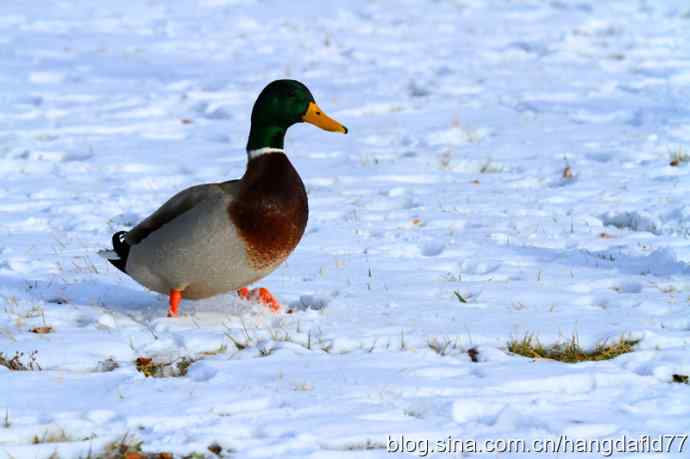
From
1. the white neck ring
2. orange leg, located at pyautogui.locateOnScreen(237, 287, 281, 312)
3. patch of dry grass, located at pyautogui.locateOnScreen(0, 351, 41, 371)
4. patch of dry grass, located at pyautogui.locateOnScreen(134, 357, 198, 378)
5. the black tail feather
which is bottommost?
patch of dry grass, located at pyautogui.locateOnScreen(134, 357, 198, 378)

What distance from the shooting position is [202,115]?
1025 cm

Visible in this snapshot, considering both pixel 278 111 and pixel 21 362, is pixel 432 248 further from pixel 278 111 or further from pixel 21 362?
pixel 21 362

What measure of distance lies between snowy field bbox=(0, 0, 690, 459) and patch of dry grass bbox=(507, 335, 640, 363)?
0.23 ft

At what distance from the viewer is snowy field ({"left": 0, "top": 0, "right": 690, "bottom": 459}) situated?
392cm

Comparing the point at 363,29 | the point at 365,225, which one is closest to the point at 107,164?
the point at 365,225

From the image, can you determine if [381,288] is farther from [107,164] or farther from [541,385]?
[107,164]

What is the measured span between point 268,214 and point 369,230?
1.91 metres

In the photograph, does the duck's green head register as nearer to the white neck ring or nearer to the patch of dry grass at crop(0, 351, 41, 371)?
the white neck ring

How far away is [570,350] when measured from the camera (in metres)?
4.55

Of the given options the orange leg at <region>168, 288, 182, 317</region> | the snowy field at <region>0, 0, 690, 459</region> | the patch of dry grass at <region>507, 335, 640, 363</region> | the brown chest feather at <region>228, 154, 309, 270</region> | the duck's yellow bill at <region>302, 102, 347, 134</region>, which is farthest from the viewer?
the duck's yellow bill at <region>302, 102, 347, 134</region>

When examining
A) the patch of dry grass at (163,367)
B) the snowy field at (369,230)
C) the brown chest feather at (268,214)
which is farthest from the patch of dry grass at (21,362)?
the brown chest feather at (268,214)

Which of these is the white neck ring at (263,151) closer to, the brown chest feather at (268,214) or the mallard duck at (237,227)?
the mallard duck at (237,227)

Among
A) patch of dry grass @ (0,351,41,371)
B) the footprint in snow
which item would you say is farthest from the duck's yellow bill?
patch of dry grass @ (0,351,41,371)

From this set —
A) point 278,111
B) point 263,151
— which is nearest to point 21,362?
point 263,151
